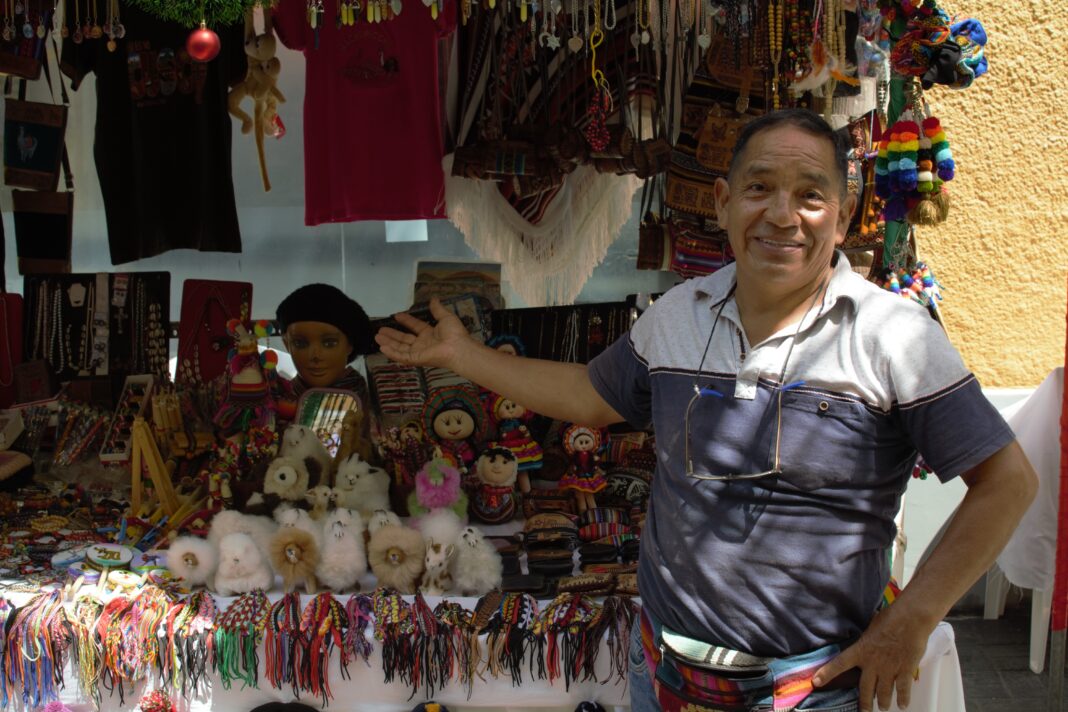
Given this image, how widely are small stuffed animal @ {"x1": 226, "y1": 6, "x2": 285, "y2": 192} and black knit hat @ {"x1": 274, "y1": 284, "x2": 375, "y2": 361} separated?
0.51 metres

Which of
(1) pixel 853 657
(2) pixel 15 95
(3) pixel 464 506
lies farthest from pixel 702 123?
(2) pixel 15 95

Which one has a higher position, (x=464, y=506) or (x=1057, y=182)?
(x=1057, y=182)

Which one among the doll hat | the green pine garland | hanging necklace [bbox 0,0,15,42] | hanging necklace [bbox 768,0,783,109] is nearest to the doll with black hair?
the doll hat

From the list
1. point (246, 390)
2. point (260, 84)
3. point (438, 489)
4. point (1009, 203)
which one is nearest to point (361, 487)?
point (438, 489)

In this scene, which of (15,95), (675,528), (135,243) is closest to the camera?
(675,528)

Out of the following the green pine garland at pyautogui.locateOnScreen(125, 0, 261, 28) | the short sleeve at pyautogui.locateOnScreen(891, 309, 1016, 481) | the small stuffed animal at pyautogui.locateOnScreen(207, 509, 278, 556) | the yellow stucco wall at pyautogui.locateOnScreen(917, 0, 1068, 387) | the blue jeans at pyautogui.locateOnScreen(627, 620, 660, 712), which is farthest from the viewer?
the yellow stucco wall at pyautogui.locateOnScreen(917, 0, 1068, 387)

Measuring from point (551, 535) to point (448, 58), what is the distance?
188 cm

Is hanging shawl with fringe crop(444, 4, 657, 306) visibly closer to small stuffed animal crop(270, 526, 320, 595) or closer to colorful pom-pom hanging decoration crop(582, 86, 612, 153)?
colorful pom-pom hanging decoration crop(582, 86, 612, 153)

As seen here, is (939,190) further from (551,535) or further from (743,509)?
(551,535)

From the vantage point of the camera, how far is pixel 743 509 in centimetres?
166

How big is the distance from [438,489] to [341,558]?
1.48 feet

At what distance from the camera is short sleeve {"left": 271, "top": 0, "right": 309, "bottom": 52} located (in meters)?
3.55

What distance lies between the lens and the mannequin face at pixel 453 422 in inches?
129

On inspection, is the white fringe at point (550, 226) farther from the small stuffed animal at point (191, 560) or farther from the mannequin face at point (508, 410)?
the small stuffed animal at point (191, 560)
